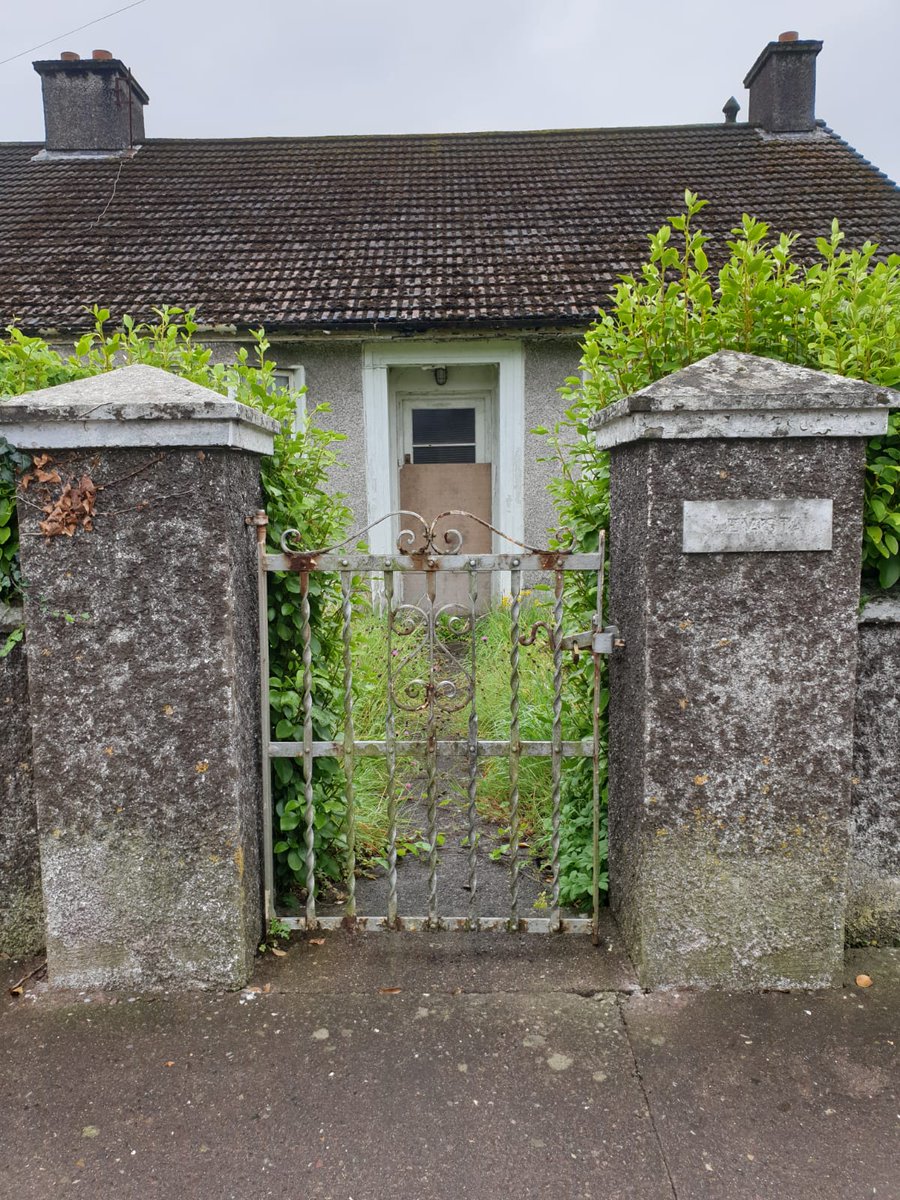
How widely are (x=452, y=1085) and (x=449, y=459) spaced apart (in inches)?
277

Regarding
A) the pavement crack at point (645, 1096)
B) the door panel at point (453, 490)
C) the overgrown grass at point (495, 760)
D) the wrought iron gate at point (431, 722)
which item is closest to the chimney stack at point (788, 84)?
the door panel at point (453, 490)

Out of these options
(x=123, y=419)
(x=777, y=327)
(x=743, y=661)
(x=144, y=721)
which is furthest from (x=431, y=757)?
(x=777, y=327)

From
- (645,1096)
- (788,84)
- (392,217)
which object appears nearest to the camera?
(645,1096)

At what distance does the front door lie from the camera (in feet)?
27.5

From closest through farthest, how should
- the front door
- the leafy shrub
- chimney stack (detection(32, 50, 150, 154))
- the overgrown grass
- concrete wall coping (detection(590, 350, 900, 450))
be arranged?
concrete wall coping (detection(590, 350, 900, 450)), the leafy shrub, the overgrown grass, the front door, chimney stack (detection(32, 50, 150, 154))

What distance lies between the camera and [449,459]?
334 inches

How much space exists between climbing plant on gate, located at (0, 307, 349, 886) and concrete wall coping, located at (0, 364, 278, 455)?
30 centimetres

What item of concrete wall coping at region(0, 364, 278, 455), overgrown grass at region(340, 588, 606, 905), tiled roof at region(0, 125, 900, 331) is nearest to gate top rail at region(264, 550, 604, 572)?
overgrown grass at region(340, 588, 606, 905)

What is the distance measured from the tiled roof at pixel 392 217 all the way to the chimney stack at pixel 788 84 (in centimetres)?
21

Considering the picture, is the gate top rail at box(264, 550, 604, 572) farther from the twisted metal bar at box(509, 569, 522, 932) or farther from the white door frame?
the white door frame

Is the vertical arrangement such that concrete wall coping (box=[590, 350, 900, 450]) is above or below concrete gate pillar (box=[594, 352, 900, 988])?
above

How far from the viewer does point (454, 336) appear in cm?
750

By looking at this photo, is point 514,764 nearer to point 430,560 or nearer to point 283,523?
point 430,560

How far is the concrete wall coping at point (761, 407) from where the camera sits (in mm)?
2170
